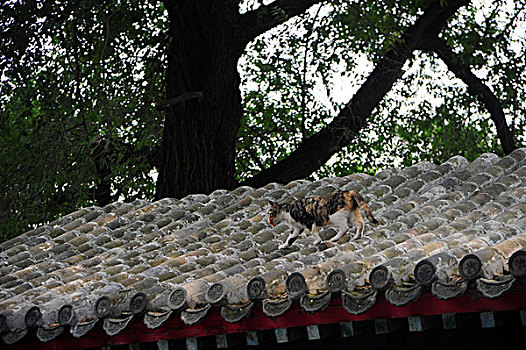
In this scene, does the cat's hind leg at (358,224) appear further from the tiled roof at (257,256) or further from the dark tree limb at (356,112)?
the dark tree limb at (356,112)

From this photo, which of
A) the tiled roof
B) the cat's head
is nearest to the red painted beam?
the tiled roof

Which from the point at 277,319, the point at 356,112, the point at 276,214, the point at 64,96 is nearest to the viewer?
the point at 277,319

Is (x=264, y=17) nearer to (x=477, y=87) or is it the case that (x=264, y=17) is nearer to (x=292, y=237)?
(x=477, y=87)

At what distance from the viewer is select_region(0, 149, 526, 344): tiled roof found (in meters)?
4.51

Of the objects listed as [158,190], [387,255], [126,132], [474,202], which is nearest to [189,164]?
[158,190]

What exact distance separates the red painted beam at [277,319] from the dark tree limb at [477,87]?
11.6 meters

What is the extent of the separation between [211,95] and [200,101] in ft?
0.67

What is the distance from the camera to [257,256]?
638cm

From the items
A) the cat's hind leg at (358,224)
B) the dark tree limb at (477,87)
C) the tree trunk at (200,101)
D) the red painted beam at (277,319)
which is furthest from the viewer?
the dark tree limb at (477,87)

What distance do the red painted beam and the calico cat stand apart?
1412 mm

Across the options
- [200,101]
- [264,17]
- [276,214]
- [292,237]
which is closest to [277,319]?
[292,237]

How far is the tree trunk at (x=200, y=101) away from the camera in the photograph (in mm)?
12273

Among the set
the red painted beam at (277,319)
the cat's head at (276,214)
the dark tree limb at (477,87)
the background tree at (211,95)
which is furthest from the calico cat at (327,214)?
the dark tree limb at (477,87)

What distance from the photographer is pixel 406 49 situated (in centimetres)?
1498
